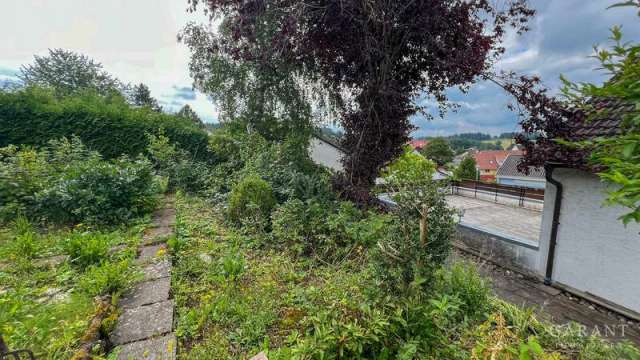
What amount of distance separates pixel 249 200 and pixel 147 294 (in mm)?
1906

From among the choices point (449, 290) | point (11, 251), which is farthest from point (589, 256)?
point (11, 251)

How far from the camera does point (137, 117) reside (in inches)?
301

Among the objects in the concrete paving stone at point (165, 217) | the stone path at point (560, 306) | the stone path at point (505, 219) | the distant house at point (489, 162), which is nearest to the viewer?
the stone path at point (560, 306)

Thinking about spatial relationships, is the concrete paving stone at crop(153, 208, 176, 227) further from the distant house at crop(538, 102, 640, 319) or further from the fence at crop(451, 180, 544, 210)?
the fence at crop(451, 180, 544, 210)

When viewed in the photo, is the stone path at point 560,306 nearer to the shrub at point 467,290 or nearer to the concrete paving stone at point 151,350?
the shrub at point 467,290

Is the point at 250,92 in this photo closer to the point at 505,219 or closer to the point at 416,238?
the point at 416,238

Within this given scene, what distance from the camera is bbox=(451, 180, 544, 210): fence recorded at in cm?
1202

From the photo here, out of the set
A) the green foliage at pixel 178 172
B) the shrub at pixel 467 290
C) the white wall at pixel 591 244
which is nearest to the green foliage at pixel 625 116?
the shrub at pixel 467 290

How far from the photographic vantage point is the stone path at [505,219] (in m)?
7.69

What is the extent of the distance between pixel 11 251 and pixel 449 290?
4367mm

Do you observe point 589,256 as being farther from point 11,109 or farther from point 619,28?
point 11,109

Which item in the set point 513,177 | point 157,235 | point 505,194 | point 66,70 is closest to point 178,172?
point 157,235

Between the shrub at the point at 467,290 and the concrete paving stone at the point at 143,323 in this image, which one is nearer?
the concrete paving stone at the point at 143,323

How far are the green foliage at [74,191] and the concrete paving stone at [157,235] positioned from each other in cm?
62
